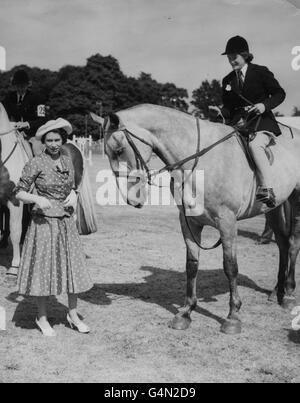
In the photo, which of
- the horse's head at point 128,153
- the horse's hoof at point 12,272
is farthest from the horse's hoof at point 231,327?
the horse's hoof at point 12,272

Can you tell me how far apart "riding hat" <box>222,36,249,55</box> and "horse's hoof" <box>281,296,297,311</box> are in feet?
10.7

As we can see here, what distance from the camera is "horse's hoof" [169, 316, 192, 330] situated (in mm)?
5648

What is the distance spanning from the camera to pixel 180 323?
5.66 meters

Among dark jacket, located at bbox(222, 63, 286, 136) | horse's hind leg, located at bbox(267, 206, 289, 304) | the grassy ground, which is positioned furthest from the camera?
horse's hind leg, located at bbox(267, 206, 289, 304)

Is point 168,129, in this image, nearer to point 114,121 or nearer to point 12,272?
point 114,121

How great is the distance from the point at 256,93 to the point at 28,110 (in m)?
4.30

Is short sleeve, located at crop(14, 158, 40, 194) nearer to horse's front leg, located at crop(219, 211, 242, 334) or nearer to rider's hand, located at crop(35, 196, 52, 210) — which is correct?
rider's hand, located at crop(35, 196, 52, 210)

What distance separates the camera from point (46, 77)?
341 ft

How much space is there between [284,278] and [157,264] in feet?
8.65

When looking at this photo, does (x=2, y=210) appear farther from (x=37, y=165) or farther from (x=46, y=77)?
(x=46, y=77)

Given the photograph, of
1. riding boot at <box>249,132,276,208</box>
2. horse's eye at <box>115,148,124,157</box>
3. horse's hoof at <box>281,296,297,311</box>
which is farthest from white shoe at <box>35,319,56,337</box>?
horse's hoof at <box>281,296,297,311</box>

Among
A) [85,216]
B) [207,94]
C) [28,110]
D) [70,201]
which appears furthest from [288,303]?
[207,94]
